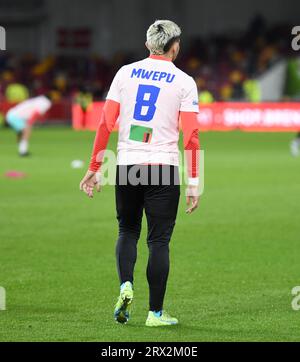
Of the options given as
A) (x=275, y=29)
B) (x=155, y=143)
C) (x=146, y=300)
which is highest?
(x=275, y=29)

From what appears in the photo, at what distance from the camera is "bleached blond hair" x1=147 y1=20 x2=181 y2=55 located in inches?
299

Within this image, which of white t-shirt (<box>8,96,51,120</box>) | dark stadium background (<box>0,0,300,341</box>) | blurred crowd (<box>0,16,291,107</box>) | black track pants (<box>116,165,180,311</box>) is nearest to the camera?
black track pants (<box>116,165,180,311</box>)

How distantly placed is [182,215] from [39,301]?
686 centimetres

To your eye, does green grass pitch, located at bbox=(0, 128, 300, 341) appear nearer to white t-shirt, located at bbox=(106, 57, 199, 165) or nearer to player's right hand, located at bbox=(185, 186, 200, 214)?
player's right hand, located at bbox=(185, 186, 200, 214)

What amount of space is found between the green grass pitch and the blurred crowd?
92.8 feet

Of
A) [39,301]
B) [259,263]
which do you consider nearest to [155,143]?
[39,301]

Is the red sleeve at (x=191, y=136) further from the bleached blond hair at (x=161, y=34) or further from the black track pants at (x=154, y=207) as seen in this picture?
the bleached blond hair at (x=161, y=34)

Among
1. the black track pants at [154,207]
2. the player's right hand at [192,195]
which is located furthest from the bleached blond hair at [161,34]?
the player's right hand at [192,195]

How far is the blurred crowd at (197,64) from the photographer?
49.6 metres

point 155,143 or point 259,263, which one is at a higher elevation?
point 155,143

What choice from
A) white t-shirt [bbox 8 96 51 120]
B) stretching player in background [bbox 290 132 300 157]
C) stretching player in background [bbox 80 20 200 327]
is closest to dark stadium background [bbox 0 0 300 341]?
stretching player in background [bbox 290 132 300 157]

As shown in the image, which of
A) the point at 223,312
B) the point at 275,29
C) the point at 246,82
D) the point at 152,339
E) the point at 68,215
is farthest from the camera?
the point at 275,29

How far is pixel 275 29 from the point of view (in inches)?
1999

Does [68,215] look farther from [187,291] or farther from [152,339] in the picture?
[152,339]
